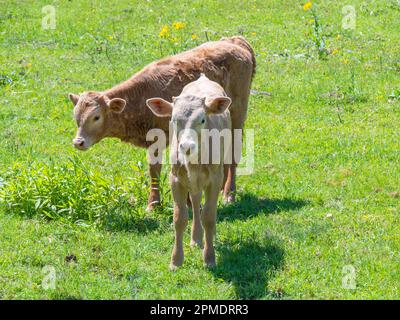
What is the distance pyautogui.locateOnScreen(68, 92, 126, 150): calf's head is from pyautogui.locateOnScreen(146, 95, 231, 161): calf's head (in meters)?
2.17

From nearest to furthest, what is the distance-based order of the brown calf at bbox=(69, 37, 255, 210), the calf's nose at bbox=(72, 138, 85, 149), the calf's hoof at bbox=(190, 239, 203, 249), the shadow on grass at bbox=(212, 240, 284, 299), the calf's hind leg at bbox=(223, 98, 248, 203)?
the shadow on grass at bbox=(212, 240, 284, 299)
the calf's hoof at bbox=(190, 239, 203, 249)
the calf's nose at bbox=(72, 138, 85, 149)
the brown calf at bbox=(69, 37, 255, 210)
the calf's hind leg at bbox=(223, 98, 248, 203)

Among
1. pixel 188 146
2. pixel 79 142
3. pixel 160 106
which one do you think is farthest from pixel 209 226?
pixel 79 142

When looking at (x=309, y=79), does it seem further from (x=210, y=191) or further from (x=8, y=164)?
(x=210, y=191)

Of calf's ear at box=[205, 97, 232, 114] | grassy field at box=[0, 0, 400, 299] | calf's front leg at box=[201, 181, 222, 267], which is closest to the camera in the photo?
calf's ear at box=[205, 97, 232, 114]

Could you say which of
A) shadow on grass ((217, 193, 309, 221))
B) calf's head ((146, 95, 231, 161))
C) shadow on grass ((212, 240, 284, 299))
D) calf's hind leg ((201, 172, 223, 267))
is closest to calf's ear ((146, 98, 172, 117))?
calf's head ((146, 95, 231, 161))

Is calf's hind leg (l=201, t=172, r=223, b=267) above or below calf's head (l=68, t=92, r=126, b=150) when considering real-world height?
below

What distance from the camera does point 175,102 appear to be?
873cm

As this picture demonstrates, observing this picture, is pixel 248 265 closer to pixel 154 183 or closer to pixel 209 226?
pixel 209 226

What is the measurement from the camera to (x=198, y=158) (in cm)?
888

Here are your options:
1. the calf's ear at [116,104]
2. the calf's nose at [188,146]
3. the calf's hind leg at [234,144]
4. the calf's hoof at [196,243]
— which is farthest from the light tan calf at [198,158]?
the calf's hind leg at [234,144]

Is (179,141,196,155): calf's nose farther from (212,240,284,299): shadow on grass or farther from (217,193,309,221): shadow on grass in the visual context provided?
(217,193,309,221): shadow on grass

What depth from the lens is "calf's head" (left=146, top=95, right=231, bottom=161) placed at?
8.24 meters

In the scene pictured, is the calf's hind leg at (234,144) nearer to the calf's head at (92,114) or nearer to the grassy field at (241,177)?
the grassy field at (241,177)

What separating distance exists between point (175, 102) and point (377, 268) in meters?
2.78
